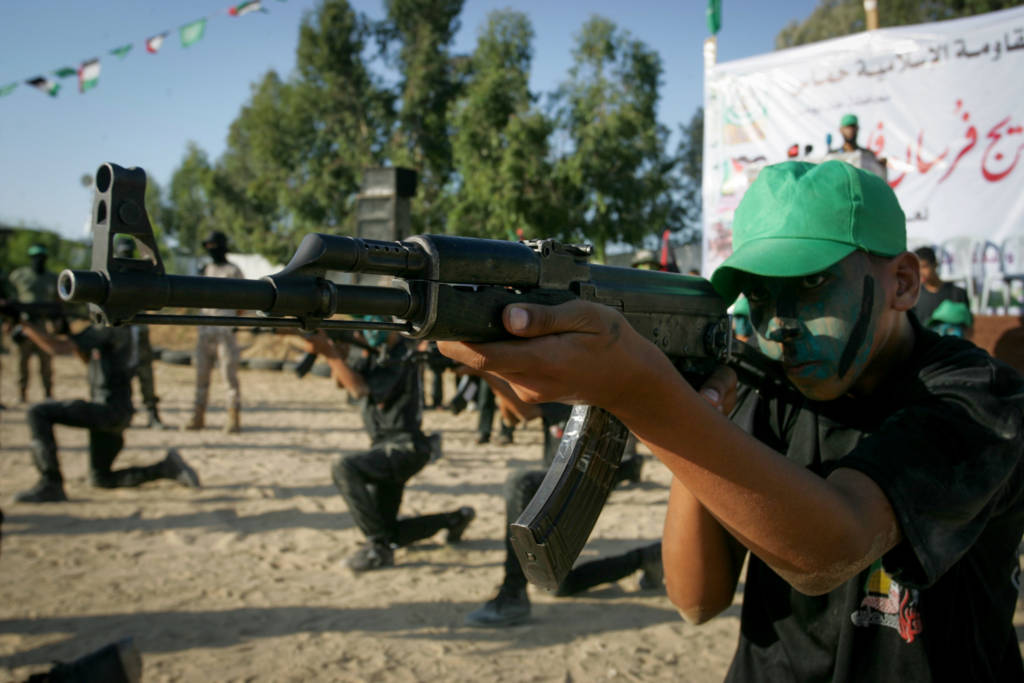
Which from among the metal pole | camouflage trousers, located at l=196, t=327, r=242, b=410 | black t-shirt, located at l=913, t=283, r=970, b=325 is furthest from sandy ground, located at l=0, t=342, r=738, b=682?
the metal pole

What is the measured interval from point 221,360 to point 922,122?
34.8ft

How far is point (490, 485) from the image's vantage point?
796cm

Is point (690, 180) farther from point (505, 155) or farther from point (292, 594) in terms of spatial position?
point (292, 594)

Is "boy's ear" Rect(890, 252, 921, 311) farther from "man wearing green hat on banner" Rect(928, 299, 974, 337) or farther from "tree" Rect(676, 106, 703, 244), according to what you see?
"tree" Rect(676, 106, 703, 244)

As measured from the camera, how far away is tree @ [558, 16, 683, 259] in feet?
71.3

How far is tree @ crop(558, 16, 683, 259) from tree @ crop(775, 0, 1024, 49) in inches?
398

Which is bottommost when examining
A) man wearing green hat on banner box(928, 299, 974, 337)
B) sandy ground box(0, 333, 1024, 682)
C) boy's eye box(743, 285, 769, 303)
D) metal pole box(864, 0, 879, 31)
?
sandy ground box(0, 333, 1024, 682)

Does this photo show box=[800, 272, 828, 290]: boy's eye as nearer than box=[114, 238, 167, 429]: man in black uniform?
Yes

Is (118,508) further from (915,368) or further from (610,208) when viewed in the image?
(610,208)

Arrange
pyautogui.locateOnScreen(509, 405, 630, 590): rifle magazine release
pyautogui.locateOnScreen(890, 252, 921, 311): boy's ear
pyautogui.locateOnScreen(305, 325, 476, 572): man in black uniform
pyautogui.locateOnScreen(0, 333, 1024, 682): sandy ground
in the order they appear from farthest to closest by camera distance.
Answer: pyautogui.locateOnScreen(305, 325, 476, 572): man in black uniform < pyautogui.locateOnScreen(0, 333, 1024, 682): sandy ground < pyautogui.locateOnScreen(890, 252, 921, 311): boy's ear < pyautogui.locateOnScreen(509, 405, 630, 590): rifle magazine release

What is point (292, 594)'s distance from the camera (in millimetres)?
4836

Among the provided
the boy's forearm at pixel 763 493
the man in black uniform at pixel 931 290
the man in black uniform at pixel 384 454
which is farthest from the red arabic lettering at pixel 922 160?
the boy's forearm at pixel 763 493

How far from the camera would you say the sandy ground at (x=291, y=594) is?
392cm

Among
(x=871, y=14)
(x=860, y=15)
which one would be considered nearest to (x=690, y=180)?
(x=860, y=15)
